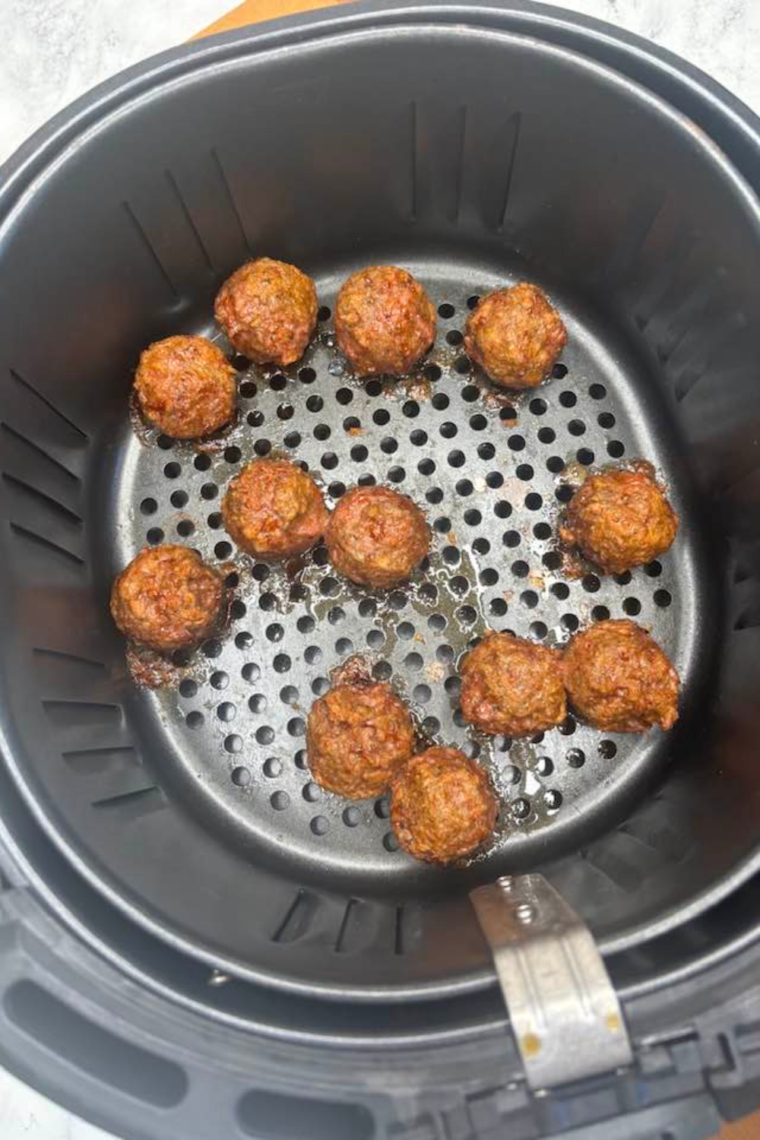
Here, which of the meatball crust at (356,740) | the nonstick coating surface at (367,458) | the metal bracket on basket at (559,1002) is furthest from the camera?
the meatball crust at (356,740)

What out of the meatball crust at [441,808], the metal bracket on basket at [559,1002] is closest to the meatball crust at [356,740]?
the meatball crust at [441,808]

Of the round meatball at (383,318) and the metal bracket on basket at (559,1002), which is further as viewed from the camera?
the round meatball at (383,318)

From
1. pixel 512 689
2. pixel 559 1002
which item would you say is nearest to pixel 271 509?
pixel 512 689

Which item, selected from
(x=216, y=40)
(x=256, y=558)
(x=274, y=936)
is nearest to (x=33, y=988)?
(x=274, y=936)

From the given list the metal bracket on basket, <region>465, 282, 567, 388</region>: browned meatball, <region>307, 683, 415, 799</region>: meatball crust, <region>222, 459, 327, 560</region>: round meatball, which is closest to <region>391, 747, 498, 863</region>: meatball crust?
<region>307, 683, 415, 799</region>: meatball crust

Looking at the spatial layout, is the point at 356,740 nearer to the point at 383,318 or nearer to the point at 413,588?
the point at 413,588

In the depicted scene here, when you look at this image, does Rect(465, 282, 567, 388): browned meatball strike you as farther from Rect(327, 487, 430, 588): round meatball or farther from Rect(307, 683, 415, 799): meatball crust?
Rect(307, 683, 415, 799): meatball crust

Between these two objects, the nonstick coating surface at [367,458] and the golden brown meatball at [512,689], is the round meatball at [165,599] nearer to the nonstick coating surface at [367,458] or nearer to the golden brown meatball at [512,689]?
the nonstick coating surface at [367,458]
